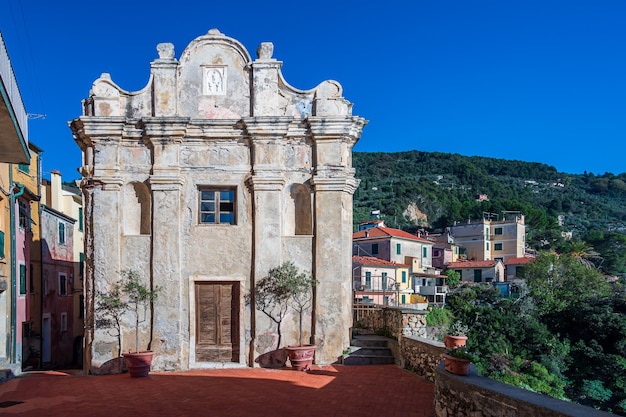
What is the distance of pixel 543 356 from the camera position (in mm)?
27531

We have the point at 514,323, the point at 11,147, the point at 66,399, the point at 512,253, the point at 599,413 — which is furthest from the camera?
the point at 512,253

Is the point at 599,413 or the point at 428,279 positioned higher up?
the point at 599,413

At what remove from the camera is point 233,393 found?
10922 mm

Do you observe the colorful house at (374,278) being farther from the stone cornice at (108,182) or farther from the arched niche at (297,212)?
the stone cornice at (108,182)

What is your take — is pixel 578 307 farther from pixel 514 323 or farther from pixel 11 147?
pixel 11 147

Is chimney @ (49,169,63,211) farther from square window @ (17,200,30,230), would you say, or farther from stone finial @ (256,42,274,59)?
stone finial @ (256,42,274,59)

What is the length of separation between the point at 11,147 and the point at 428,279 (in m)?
57.0

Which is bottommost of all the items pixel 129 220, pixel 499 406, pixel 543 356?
pixel 543 356

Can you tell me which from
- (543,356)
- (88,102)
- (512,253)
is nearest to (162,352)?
(88,102)

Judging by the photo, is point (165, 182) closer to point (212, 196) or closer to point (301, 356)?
point (212, 196)

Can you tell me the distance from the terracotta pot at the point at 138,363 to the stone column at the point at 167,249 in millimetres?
854

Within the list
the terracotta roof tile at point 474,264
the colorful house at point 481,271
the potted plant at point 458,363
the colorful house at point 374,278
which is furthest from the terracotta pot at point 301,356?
the terracotta roof tile at point 474,264

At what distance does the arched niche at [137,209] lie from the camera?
14.6 meters

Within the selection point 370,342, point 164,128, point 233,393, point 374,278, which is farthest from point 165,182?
point 374,278
